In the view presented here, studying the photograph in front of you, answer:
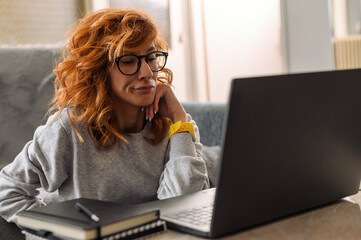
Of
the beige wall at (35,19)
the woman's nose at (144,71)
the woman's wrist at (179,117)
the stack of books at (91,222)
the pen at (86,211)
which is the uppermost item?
the beige wall at (35,19)

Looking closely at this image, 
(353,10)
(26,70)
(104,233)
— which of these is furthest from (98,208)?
(353,10)

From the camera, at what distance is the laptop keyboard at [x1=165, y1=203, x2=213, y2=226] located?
751mm

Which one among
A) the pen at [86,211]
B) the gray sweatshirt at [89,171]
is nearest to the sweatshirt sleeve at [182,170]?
the gray sweatshirt at [89,171]

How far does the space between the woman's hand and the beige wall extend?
1.53m

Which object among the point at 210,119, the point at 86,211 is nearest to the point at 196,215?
the point at 86,211

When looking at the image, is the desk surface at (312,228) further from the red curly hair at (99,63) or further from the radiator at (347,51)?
the radiator at (347,51)

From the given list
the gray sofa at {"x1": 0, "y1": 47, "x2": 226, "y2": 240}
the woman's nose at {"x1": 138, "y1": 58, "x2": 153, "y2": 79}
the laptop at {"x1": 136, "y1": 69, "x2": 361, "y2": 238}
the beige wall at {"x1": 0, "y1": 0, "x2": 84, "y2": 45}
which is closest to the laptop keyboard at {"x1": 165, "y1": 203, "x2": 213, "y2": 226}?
the laptop at {"x1": 136, "y1": 69, "x2": 361, "y2": 238}

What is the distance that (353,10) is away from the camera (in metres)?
3.79

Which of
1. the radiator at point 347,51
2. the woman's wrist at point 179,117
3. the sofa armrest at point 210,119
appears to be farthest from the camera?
the radiator at point 347,51

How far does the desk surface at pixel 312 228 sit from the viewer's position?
700mm

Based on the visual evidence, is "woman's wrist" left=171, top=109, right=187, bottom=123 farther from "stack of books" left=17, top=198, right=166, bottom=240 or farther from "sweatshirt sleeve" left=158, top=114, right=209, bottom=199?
"stack of books" left=17, top=198, right=166, bottom=240

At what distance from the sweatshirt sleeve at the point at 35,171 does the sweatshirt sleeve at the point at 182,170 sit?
246 mm

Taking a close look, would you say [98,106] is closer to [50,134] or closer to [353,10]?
[50,134]

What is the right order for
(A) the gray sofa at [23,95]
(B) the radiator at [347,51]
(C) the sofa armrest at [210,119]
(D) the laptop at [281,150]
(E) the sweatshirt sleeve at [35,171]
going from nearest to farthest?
1. (D) the laptop at [281,150]
2. (E) the sweatshirt sleeve at [35,171]
3. (A) the gray sofa at [23,95]
4. (C) the sofa armrest at [210,119]
5. (B) the radiator at [347,51]
